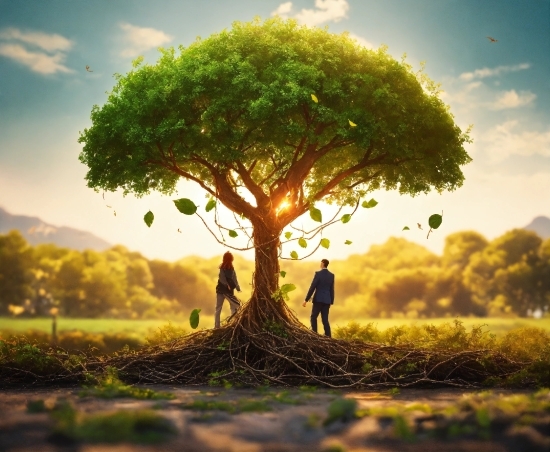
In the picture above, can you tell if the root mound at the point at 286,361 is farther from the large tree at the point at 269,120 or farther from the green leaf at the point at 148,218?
the green leaf at the point at 148,218

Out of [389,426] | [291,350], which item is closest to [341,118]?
[291,350]

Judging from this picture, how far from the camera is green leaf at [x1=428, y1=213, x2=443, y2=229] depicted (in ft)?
41.6

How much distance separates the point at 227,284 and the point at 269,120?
5199 millimetres

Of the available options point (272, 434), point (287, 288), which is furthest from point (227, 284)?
point (272, 434)

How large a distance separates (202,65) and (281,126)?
239cm

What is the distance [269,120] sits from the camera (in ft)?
43.0

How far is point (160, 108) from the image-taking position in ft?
43.3

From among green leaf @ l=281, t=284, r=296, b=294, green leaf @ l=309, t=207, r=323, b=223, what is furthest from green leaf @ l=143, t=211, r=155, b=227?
green leaf @ l=281, t=284, r=296, b=294

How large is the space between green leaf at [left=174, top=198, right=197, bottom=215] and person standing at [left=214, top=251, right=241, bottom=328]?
4.40m

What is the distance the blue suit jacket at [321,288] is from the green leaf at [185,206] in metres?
5.35

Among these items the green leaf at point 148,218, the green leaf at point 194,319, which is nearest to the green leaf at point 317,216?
the green leaf at point 194,319

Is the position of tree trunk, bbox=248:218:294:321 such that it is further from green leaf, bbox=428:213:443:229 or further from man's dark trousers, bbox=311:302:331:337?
green leaf, bbox=428:213:443:229

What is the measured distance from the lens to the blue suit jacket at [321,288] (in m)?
15.7

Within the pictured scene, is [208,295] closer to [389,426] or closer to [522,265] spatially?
[522,265]
